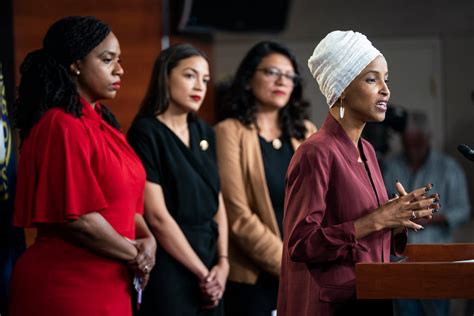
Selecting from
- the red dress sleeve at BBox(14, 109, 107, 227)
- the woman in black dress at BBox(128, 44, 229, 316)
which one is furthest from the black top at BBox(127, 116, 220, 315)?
the red dress sleeve at BBox(14, 109, 107, 227)

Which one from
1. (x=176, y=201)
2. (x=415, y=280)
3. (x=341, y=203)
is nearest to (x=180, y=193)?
(x=176, y=201)

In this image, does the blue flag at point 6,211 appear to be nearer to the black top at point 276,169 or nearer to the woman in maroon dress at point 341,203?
the black top at point 276,169

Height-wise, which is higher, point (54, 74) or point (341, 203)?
point (54, 74)

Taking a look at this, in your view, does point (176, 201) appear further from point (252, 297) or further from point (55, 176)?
point (55, 176)

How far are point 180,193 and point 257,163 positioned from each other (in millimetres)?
471

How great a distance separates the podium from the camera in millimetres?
2236

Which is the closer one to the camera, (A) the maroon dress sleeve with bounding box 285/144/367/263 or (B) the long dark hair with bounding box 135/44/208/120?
(A) the maroon dress sleeve with bounding box 285/144/367/263

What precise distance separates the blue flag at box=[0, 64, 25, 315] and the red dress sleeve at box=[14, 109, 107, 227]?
12.4 inches

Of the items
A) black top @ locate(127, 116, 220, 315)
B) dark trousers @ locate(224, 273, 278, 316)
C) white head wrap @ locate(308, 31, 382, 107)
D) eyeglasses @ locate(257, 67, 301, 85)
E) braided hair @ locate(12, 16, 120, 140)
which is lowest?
dark trousers @ locate(224, 273, 278, 316)

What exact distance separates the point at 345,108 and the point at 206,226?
1358 mm

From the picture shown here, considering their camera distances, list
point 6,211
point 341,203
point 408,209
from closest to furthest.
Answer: point 408,209 → point 341,203 → point 6,211

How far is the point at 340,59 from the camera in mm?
2600

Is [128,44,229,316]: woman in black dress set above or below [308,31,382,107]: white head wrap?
below

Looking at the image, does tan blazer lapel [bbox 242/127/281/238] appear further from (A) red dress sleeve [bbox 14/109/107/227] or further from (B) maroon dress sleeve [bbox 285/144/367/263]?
(B) maroon dress sleeve [bbox 285/144/367/263]
